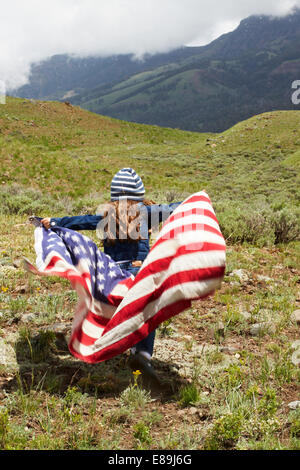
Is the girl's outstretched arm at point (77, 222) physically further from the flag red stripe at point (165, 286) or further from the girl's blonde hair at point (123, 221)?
the flag red stripe at point (165, 286)

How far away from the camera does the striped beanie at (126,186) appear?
4035 mm

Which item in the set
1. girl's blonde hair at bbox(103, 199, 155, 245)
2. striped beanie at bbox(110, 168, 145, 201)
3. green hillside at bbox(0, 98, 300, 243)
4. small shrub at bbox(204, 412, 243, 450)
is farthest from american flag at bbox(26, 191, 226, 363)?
green hillside at bbox(0, 98, 300, 243)

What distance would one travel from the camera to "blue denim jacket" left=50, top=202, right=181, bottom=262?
4094 mm

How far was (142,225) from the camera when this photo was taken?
4105 mm

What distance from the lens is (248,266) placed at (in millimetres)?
6750

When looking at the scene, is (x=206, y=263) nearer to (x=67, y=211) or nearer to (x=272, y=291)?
(x=272, y=291)

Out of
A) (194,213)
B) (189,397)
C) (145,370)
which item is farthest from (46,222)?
(189,397)

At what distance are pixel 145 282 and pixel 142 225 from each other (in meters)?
1.04

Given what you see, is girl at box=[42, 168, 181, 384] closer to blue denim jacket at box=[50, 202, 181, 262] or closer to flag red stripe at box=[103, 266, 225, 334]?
blue denim jacket at box=[50, 202, 181, 262]

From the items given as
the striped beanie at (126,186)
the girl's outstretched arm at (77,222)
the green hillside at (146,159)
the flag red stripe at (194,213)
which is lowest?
the girl's outstretched arm at (77,222)

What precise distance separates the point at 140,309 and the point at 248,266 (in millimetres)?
4058

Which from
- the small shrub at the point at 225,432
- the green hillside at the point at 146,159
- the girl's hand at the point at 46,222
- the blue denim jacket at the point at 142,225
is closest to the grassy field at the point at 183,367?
the small shrub at the point at 225,432

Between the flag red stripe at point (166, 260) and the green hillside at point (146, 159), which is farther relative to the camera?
the green hillside at point (146, 159)
